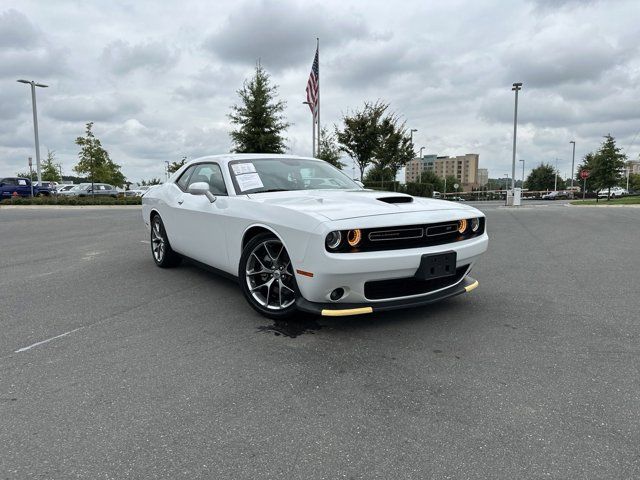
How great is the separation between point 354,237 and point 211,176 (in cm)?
227

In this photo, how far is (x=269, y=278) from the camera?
12.5 ft

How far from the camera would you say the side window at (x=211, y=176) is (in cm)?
457

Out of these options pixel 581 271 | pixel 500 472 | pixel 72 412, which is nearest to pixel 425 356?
pixel 500 472

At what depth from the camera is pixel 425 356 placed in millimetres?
3078

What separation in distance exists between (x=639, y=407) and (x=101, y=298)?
4484mm

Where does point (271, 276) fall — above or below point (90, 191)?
below

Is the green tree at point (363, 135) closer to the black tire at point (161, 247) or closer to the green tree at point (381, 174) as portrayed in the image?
the green tree at point (381, 174)

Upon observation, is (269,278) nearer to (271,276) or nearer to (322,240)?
(271,276)

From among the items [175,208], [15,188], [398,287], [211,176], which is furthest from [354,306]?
[15,188]

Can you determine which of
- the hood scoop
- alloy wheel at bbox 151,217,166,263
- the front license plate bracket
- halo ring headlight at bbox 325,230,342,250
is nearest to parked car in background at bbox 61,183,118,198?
alloy wheel at bbox 151,217,166,263

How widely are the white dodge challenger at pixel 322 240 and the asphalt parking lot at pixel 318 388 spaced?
303 mm

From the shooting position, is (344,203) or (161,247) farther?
(161,247)

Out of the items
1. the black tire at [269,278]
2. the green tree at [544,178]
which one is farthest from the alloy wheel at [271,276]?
the green tree at [544,178]

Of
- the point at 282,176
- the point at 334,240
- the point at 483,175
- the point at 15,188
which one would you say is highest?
the point at 483,175
